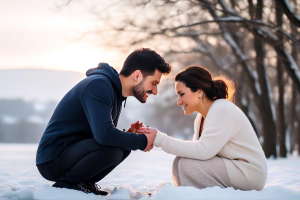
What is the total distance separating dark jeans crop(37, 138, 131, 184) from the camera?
11.8 ft

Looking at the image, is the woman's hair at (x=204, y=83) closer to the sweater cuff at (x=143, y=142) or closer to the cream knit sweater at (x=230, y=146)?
the cream knit sweater at (x=230, y=146)

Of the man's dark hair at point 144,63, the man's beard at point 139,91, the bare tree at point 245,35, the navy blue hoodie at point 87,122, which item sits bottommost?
the navy blue hoodie at point 87,122

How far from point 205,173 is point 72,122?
139cm

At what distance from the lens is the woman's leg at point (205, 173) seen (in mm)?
3635

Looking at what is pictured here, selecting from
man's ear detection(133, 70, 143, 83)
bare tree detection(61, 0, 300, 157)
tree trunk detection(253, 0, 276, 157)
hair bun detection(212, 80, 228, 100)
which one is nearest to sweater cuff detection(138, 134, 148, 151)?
man's ear detection(133, 70, 143, 83)

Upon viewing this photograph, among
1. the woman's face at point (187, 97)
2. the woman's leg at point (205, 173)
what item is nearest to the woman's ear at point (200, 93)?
the woman's face at point (187, 97)

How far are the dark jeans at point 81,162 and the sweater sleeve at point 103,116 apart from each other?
4.7 inches

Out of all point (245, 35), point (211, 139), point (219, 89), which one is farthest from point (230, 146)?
point (245, 35)

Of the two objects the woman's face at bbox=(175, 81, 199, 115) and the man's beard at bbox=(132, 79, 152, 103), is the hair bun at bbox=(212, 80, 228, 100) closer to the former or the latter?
the woman's face at bbox=(175, 81, 199, 115)

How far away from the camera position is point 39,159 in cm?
368

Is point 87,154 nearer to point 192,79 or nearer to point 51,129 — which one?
point 51,129

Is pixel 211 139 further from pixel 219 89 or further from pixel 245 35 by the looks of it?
pixel 245 35

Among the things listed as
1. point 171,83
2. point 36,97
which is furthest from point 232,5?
point 36,97

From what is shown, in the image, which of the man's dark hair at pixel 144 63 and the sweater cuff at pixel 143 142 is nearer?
the sweater cuff at pixel 143 142
